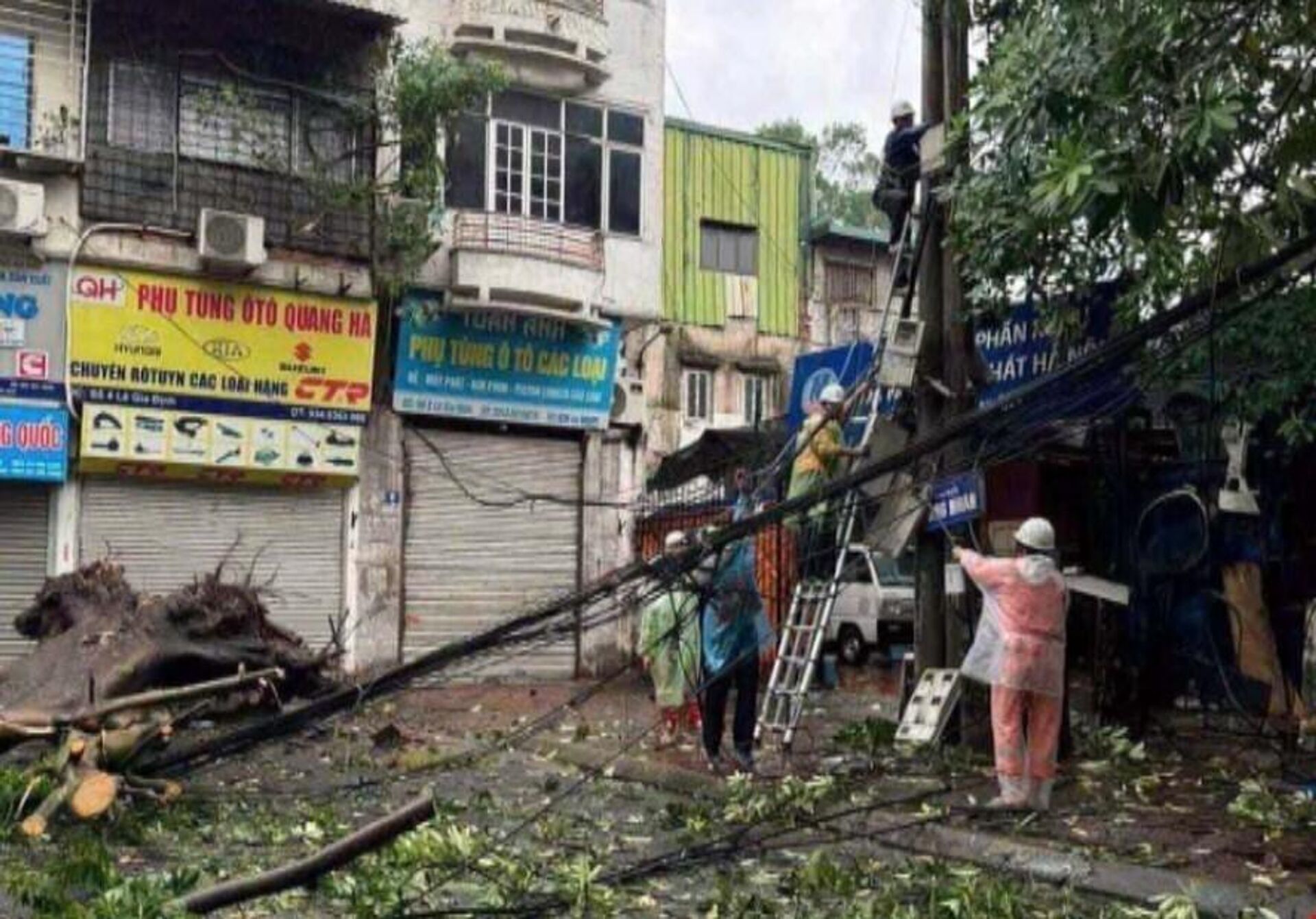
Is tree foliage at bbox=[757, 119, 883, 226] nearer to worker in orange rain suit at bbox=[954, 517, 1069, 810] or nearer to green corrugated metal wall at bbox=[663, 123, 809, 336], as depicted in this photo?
green corrugated metal wall at bbox=[663, 123, 809, 336]

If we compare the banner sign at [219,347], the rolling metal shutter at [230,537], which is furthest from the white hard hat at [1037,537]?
the banner sign at [219,347]

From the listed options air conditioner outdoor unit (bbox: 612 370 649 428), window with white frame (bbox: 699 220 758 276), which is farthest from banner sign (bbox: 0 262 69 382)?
window with white frame (bbox: 699 220 758 276)

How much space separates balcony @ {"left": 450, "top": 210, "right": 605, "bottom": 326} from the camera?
1964 centimetres

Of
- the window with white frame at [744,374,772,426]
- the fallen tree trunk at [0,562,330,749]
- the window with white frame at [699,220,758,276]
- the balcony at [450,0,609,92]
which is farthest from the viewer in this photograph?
the window with white frame at [744,374,772,426]

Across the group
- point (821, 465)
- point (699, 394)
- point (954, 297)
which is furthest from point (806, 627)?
point (699, 394)

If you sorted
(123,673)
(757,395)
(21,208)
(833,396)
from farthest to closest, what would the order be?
(757,395)
(21,208)
(833,396)
(123,673)

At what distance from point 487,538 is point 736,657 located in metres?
10.4

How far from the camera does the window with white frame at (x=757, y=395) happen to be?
2970cm

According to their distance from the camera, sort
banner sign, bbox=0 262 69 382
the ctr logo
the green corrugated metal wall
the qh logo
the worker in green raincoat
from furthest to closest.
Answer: the green corrugated metal wall
the ctr logo
the qh logo
banner sign, bbox=0 262 69 382
the worker in green raincoat

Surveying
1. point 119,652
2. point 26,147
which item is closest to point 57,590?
point 119,652

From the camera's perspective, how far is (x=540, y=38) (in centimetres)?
2014

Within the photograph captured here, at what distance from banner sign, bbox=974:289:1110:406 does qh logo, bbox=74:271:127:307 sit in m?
9.74

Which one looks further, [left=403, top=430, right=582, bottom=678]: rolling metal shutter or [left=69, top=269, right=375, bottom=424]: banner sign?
[left=403, top=430, right=582, bottom=678]: rolling metal shutter

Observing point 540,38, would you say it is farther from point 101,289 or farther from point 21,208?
point 21,208
